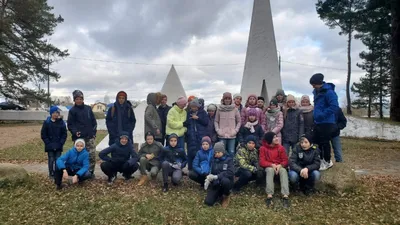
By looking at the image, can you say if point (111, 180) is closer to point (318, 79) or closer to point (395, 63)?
point (318, 79)

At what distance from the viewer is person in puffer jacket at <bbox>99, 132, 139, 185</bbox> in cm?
512

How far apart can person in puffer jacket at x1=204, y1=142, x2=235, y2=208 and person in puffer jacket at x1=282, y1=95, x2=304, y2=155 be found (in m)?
1.31

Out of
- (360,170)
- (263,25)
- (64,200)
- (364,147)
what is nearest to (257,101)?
(360,170)

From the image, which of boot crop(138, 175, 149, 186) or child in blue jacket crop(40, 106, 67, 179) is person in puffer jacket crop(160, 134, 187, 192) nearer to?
boot crop(138, 175, 149, 186)

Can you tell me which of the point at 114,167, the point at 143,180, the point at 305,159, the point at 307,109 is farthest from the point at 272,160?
the point at 114,167

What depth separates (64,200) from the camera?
14.5ft

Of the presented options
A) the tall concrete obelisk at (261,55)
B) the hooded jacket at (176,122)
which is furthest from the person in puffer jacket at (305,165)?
the tall concrete obelisk at (261,55)

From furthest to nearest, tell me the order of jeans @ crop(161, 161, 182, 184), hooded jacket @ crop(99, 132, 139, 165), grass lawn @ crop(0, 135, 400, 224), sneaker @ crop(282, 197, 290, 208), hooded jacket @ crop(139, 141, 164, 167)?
hooded jacket @ crop(139, 141, 164, 167)
hooded jacket @ crop(99, 132, 139, 165)
jeans @ crop(161, 161, 182, 184)
sneaker @ crop(282, 197, 290, 208)
grass lawn @ crop(0, 135, 400, 224)

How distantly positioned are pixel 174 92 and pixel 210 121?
370 cm

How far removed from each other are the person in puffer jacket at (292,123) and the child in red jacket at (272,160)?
2.12 feet

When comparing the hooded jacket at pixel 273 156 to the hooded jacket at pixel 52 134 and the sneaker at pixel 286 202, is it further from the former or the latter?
the hooded jacket at pixel 52 134

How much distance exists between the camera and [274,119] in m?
5.38

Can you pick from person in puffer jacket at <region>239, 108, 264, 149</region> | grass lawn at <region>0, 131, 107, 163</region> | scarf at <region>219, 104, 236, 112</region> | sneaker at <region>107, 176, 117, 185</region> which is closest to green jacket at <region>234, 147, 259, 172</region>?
person in puffer jacket at <region>239, 108, 264, 149</region>

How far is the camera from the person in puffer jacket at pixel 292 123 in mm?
5270
